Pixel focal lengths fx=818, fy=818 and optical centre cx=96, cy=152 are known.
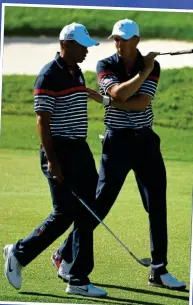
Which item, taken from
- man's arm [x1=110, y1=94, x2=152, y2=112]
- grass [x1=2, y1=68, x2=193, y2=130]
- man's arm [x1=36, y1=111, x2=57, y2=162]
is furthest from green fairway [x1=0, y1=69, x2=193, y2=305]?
man's arm [x1=36, y1=111, x2=57, y2=162]

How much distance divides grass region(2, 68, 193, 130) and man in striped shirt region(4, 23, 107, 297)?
1.99 ft

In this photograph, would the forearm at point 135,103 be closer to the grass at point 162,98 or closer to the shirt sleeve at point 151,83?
the shirt sleeve at point 151,83

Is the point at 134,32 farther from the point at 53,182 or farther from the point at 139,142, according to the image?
the point at 53,182

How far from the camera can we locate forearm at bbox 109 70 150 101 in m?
5.24

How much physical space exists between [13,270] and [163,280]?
102cm

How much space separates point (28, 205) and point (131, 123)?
113 cm

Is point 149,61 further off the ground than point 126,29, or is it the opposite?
point 126,29

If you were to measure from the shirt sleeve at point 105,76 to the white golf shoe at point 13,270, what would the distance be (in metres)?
1.27

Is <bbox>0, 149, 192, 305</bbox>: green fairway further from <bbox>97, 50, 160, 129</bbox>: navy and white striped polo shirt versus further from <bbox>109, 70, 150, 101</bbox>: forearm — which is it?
<bbox>109, 70, 150, 101</bbox>: forearm

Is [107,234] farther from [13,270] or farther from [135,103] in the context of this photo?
[135,103]

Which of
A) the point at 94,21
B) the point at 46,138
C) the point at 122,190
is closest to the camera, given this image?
the point at 46,138

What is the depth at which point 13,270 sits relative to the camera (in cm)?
542

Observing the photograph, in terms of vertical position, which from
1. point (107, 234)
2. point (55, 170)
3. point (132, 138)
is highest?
point (132, 138)

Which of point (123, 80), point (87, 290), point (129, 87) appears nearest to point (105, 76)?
point (123, 80)
